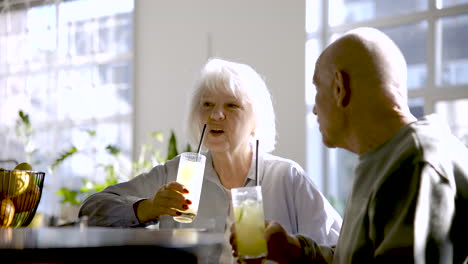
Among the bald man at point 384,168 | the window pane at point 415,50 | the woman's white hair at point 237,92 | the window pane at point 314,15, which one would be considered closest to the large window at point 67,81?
the window pane at point 314,15

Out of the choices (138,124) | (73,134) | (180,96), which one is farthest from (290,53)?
(73,134)

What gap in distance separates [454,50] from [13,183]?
13.8 ft

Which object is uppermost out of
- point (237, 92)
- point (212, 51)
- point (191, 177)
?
point (212, 51)

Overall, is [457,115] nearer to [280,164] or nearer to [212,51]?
[212,51]

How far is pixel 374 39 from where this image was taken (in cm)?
125

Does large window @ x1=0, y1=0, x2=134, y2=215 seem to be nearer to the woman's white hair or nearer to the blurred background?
the blurred background

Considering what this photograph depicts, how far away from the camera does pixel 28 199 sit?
1.57 m

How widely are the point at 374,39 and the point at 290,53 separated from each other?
4163mm

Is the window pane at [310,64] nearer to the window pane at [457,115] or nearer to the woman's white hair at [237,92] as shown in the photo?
the window pane at [457,115]

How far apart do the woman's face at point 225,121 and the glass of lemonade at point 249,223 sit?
0.70 meters

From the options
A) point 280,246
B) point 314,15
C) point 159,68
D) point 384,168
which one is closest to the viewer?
point 384,168

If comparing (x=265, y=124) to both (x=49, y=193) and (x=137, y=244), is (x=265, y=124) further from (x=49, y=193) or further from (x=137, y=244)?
(x=49, y=193)

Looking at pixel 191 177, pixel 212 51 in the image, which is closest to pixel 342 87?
pixel 191 177

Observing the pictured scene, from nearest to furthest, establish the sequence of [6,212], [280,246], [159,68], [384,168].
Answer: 1. [384,168]
2. [280,246]
3. [6,212]
4. [159,68]
